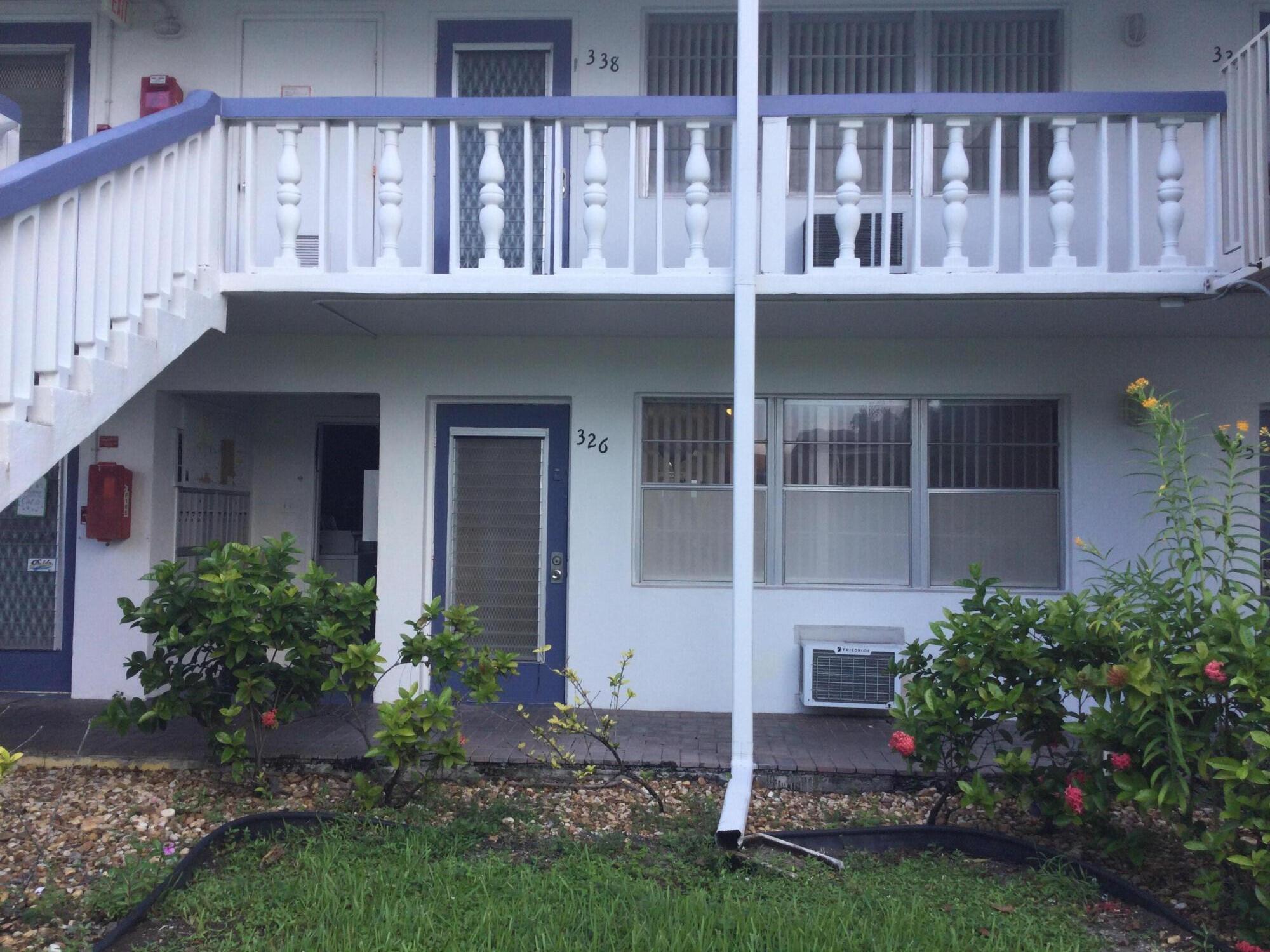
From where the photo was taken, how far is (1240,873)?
3.81 m

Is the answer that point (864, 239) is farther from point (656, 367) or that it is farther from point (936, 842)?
point (936, 842)

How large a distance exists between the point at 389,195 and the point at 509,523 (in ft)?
8.52

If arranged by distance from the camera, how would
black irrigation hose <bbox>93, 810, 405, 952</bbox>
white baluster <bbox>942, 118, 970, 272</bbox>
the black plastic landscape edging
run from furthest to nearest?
white baluster <bbox>942, 118, 970, 272</bbox> → the black plastic landscape edging → black irrigation hose <bbox>93, 810, 405, 952</bbox>

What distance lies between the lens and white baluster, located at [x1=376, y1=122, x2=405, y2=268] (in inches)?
225

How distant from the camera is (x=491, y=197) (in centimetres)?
568

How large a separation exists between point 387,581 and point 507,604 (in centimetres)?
89

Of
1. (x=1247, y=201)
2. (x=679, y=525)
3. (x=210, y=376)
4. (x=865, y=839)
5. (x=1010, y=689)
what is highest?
(x=1247, y=201)

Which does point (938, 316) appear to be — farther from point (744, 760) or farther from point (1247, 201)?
point (744, 760)

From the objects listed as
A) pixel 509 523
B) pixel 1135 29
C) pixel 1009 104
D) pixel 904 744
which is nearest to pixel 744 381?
pixel 904 744

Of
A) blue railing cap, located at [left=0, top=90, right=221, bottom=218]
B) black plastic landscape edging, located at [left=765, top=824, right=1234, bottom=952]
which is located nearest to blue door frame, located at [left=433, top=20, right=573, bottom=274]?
blue railing cap, located at [left=0, top=90, right=221, bottom=218]

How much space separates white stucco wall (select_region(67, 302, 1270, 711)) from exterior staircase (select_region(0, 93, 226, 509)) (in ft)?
4.98

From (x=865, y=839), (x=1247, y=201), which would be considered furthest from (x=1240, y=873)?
(x=1247, y=201)

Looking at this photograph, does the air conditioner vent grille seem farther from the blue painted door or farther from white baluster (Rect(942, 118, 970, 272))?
white baluster (Rect(942, 118, 970, 272))

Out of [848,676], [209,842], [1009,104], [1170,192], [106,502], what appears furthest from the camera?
[106,502]
